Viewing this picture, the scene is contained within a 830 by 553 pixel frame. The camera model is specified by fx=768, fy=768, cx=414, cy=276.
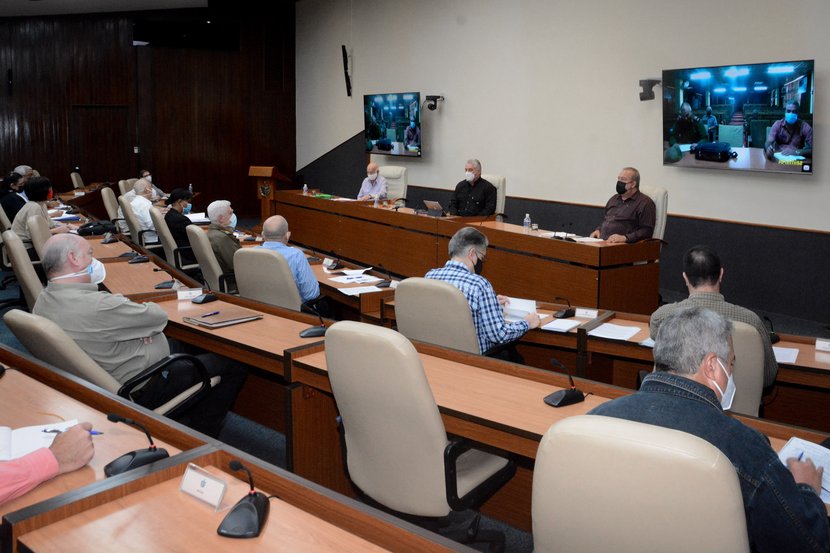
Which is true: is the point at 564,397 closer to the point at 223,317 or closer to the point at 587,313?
the point at 587,313

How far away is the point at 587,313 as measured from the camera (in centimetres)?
423

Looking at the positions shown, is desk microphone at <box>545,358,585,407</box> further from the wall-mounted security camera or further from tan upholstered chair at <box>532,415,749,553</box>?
the wall-mounted security camera

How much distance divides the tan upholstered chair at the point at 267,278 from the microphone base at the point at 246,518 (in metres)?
2.79

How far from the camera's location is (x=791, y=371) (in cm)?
331

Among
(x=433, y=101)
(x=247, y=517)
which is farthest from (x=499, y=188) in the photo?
(x=247, y=517)

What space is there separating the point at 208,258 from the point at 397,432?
3.69m

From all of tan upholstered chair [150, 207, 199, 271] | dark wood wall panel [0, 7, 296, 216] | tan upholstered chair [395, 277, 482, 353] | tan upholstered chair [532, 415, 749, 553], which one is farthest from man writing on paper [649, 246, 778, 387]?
dark wood wall panel [0, 7, 296, 216]

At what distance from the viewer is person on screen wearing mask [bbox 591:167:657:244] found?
22.3ft

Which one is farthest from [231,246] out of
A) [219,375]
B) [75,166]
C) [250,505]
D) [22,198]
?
[75,166]

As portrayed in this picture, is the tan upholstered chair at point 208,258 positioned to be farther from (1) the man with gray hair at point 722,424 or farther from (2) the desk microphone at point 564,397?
(1) the man with gray hair at point 722,424

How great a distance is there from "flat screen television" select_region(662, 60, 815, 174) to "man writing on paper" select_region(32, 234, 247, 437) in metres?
5.73

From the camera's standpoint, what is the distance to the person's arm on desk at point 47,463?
1945 mm

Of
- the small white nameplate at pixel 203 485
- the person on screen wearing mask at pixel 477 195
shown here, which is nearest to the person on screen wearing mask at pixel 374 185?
the person on screen wearing mask at pixel 477 195

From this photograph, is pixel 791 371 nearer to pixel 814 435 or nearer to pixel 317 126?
pixel 814 435
